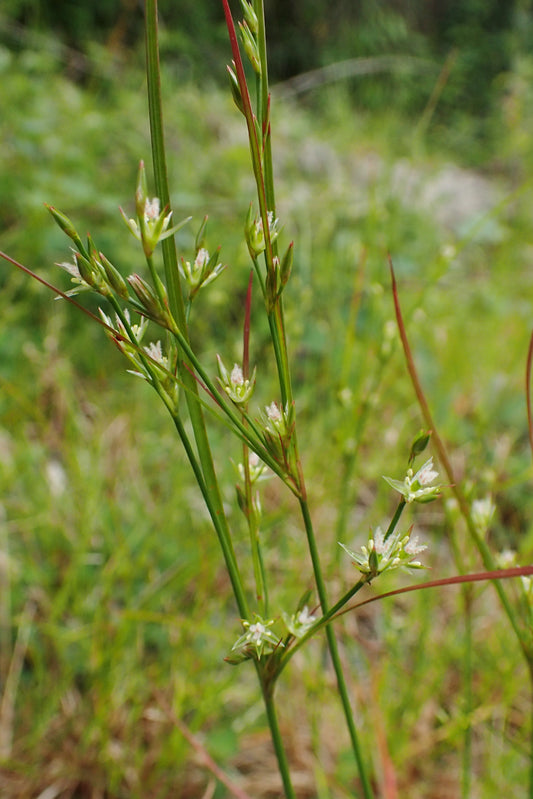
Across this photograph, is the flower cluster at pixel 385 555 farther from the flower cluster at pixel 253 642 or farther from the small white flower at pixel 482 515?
the small white flower at pixel 482 515

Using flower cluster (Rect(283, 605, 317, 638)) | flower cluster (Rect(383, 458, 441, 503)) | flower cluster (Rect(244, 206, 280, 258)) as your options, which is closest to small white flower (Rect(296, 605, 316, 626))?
flower cluster (Rect(283, 605, 317, 638))

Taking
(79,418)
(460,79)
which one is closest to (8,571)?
(79,418)

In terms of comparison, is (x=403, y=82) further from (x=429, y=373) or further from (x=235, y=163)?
(x=429, y=373)

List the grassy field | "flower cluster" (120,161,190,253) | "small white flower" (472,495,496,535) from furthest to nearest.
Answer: the grassy field, "small white flower" (472,495,496,535), "flower cluster" (120,161,190,253)

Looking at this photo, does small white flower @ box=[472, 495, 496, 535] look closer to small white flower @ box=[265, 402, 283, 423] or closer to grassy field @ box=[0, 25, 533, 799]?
grassy field @ box=[0, 25, 533, 799]

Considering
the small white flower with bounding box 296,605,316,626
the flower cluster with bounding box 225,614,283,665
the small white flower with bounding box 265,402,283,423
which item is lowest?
the flower cluster with bounding box 225,614,283,665

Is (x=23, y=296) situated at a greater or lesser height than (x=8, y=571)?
greater

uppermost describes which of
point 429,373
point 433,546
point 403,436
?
point 429,373

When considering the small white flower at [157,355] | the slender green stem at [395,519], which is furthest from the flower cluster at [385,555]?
the small white flower at [157,355]
